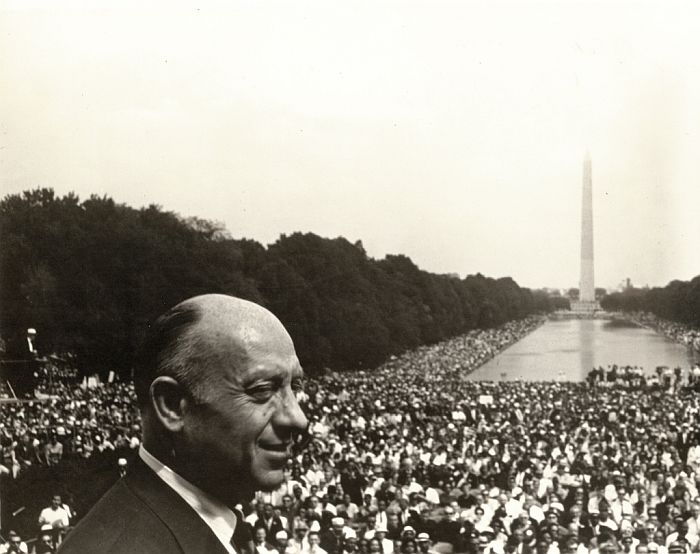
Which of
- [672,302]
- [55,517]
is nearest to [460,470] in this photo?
[55,517]

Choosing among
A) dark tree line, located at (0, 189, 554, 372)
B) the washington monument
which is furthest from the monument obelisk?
dark tree line, located at (0, 189, 554, 372)

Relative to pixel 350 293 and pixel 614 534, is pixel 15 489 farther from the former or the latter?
pixel 350 293

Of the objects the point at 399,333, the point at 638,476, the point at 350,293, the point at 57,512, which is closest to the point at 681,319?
the point at 399,333

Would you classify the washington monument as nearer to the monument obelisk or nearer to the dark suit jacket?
the monument obelisk

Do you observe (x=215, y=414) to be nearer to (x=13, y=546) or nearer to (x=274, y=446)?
(x=274, y=446)

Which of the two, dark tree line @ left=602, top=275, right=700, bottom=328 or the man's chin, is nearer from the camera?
the man's chin

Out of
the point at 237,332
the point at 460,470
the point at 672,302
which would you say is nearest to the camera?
the point at 237,332
